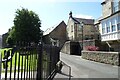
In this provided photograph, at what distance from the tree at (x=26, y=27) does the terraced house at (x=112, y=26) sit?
2252cm

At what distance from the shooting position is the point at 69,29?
53.4m

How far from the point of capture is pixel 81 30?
1908 inches

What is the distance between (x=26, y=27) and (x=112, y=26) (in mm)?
27727

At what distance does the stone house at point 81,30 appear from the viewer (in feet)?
153

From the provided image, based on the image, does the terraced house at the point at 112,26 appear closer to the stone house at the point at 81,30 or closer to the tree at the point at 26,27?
the stone house at the point at 81,30

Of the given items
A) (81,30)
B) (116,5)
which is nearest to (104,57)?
(116,5)

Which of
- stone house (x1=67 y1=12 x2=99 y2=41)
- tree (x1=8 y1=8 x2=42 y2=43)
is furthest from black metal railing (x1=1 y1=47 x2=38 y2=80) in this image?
tree (x1=8 y1=8 x2=42 y2=43)

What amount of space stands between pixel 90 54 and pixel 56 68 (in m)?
11.4

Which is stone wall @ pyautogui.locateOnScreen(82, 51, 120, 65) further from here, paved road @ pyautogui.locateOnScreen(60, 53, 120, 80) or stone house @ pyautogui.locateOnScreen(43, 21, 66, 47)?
stone house @ pyautogui.locateOnScreen(43, 21, 66, 47)

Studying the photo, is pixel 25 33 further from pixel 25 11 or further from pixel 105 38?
pixel 105 38

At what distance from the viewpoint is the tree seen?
49.2 metres

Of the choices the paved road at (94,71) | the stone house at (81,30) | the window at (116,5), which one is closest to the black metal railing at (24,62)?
the paved road at (94,71)

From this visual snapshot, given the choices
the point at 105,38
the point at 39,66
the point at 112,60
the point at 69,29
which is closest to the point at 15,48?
the point at 39,66

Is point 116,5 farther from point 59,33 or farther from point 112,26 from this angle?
point 59,33
